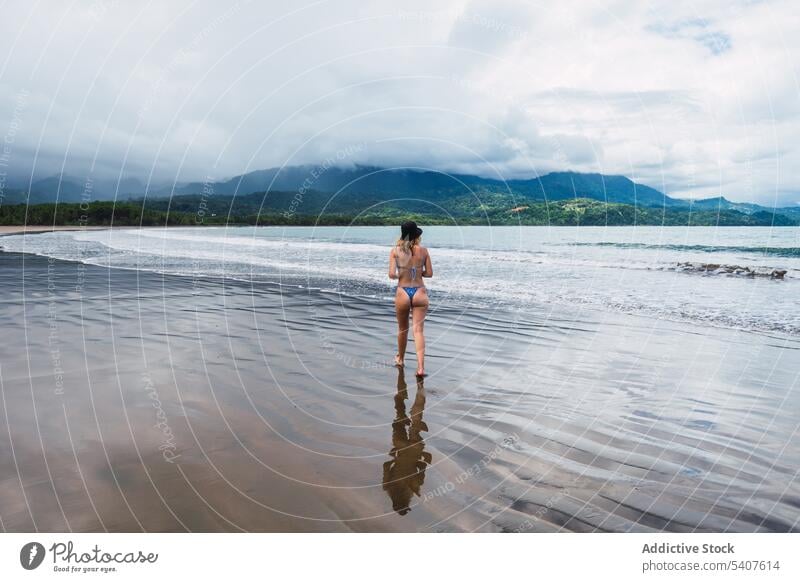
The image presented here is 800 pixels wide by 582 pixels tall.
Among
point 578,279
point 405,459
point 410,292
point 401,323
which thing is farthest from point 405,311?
point 578,279

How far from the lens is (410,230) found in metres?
10.1

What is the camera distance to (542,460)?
6090 millimetres

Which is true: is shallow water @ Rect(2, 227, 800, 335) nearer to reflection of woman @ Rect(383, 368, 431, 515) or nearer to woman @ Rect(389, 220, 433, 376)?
woman @ Rect(389, 220, 433, 376)

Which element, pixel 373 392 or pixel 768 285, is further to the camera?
pixel 768 285

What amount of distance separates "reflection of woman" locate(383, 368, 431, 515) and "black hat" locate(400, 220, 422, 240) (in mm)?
3386

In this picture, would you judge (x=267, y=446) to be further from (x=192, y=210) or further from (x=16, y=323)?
(x=192, y=210)

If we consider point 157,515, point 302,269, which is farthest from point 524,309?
point 302,269

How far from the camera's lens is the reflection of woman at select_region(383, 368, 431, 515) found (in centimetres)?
528

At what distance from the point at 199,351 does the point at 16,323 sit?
6.07 m

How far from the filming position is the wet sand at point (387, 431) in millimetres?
4953

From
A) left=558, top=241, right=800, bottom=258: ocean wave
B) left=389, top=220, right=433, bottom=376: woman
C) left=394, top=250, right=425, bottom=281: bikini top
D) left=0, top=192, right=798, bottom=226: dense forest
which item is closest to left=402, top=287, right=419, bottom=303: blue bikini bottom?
left=389, top=220, right=433, bottom=376: woman

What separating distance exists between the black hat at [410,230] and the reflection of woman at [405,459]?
133 inches

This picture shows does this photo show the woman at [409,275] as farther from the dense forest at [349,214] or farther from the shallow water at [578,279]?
the dense forest at [349,214]

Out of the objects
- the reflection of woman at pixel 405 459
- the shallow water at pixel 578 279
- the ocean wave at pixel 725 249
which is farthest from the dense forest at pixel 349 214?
the reflection of woman at pixel 405 459
